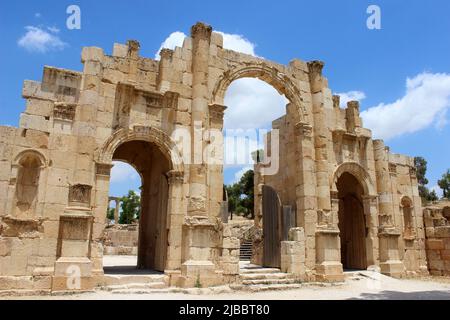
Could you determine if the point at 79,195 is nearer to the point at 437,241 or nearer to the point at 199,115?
the point at 199,115

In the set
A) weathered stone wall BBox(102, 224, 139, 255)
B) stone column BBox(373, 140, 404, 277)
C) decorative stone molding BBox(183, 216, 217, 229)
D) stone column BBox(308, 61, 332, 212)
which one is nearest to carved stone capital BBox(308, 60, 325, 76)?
stone column BBox(308, 61, 332, 212)

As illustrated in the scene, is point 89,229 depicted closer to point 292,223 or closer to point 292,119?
point 292,223

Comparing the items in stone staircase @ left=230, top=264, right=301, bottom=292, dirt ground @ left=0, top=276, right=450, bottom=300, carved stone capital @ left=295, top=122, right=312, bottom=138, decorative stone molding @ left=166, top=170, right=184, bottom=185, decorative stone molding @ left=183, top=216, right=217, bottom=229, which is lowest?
dirt ground @ left=0, top=276, right=450, bottom=300

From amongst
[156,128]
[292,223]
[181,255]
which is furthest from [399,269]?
[156,128]

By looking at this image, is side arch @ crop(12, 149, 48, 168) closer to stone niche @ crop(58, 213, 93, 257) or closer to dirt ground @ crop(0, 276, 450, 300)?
stone niche @ crop(58, 213, 93, 257)

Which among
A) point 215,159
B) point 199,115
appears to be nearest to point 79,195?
point 215,159

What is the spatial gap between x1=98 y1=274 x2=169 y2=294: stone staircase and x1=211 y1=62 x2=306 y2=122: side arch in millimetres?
5130

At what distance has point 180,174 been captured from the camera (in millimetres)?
9992

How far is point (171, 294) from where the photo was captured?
849 centimetres

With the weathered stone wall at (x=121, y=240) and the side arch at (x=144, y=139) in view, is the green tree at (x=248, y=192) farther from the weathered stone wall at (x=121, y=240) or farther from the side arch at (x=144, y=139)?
the side arch at (x=144, y=139)

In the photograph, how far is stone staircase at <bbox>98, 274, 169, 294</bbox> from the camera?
8.47 meters

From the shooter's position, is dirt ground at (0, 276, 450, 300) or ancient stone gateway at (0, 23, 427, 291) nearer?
dirt ground at (0, 276, 450, 300)

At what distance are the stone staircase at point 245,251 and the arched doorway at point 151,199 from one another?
7.81 m

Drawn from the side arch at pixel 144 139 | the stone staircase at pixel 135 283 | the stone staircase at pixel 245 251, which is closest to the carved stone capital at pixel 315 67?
the side arch at pixel 144 139
